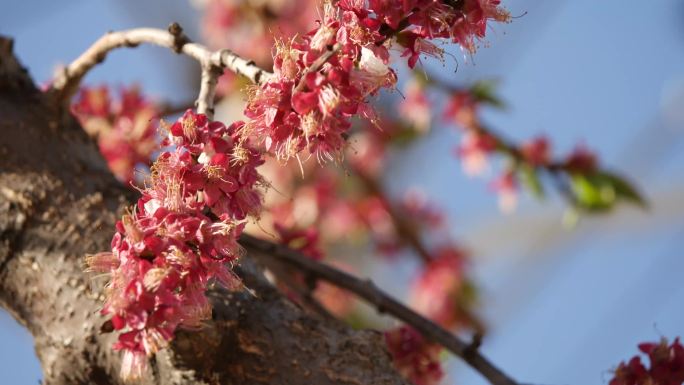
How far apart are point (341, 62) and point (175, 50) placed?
492 mm

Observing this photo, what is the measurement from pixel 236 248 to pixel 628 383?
0.84 m

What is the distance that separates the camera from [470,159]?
4.30 m

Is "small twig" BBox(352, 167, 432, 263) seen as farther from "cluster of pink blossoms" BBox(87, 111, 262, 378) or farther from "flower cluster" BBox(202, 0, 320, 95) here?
"cluster of pink blossoms" BBox(87, 111, 262, 378)

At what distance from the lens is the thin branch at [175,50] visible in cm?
148

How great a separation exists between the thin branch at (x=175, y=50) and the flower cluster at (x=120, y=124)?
581mm

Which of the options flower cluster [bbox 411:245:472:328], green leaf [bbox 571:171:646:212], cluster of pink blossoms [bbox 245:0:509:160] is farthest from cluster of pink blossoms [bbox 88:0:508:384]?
flower cluster [bbox 411:245:472:328]

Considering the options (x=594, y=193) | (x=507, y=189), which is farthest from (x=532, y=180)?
(x=507, y=189)

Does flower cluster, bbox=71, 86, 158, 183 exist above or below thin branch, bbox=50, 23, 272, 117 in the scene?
Result: above

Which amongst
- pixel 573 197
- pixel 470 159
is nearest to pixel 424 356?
pixel 573 197

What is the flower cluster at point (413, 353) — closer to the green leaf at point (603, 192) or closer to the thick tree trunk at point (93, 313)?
the thick tree trunk at point (93, 313)

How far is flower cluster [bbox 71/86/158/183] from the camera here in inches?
108

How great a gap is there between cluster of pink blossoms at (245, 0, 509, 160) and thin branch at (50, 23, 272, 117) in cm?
7

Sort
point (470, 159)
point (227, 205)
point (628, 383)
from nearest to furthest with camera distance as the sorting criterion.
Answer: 1. point (227, 205)
2. point (628, 383)
3. point (470, 159)

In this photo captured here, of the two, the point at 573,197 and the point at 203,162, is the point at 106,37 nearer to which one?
the point at 203,162
